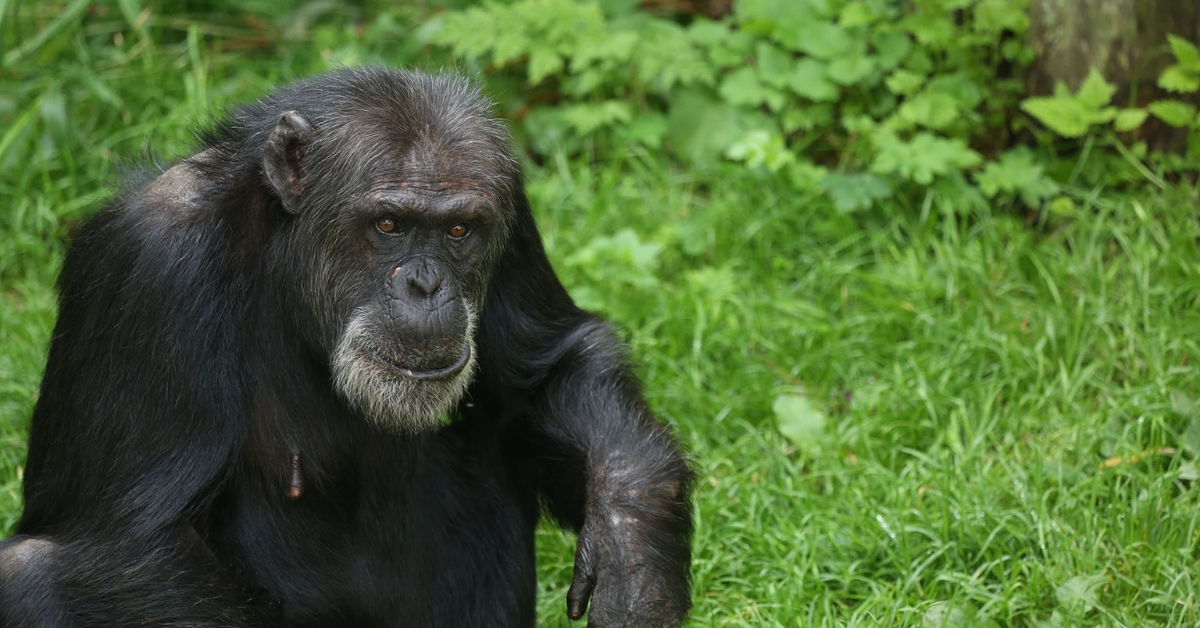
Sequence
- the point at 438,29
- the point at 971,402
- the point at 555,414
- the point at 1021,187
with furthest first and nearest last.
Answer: the point at 438,29 → the point at 1021,187 → the point at 971,402 → the point at 555,414

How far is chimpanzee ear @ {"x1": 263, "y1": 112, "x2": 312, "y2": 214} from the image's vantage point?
464cm

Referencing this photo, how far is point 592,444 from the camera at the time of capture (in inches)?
200

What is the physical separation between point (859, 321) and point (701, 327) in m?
0.85

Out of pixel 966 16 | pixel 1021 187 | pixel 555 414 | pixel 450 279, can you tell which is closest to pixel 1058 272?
pixel 1021 187

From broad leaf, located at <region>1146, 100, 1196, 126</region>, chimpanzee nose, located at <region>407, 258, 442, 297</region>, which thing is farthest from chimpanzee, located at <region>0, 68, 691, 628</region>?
broad leaf, located at <region>1146, 100, 1196, 126</region>

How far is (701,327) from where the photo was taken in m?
7.21

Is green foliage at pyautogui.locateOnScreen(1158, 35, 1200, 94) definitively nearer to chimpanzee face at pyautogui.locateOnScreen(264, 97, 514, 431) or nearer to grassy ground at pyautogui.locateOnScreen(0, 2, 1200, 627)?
grassy ground at pyautogui.locateOnScreen(0, 2, 1200, 627)

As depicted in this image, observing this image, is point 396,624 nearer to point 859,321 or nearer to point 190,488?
point 190,488

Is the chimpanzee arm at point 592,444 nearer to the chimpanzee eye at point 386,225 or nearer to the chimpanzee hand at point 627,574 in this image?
the chimpanzee hand at point 627,574

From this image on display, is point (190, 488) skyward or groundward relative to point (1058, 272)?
skyward

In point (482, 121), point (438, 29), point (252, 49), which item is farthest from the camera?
point (252, 49)

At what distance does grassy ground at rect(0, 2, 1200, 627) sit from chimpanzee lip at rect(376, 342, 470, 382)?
4.33ft

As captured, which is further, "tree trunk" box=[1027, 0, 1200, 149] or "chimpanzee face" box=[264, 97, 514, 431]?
"tree trunk" box=[1027, 0, 1200, 149]

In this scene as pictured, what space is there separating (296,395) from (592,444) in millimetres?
1086
